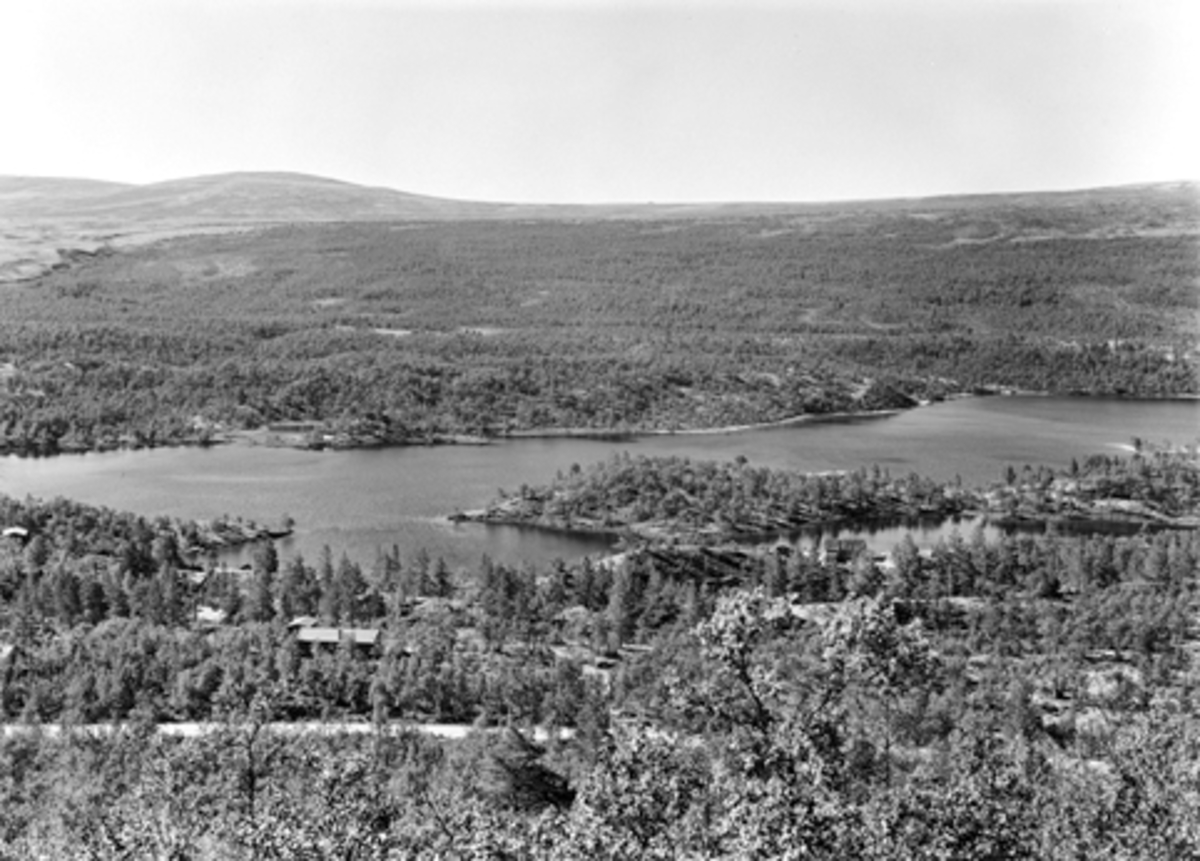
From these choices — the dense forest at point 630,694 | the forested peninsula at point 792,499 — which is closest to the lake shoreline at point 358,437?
the forested peninsula at point 792,499

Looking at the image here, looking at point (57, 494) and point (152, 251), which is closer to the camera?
point (57, 494)

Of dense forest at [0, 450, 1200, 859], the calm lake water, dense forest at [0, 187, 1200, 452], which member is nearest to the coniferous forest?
dense forest at [0, 450, 1200, 859]

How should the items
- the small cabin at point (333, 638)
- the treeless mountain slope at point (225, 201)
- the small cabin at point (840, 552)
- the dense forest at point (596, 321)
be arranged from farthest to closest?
the treeless mountain slope at point (225, 201), the dense forest at point (596, 321), the small cabin at point (840, 552), the small cabin at point (333, 638)

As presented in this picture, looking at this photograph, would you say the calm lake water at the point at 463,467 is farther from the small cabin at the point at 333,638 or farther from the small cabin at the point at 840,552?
the small cabin at the point at 333,638

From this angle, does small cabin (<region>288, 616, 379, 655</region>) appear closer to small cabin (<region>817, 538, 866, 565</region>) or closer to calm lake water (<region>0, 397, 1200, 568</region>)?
calm lake water (<region>0, 397, 1200, 568</region>)

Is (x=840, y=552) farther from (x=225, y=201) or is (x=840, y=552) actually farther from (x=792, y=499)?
(x=225, y=201)

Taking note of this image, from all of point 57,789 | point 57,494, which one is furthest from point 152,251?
point 57,789

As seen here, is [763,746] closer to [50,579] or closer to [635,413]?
[50,579]

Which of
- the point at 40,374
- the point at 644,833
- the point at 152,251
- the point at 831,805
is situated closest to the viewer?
the point at 831,805
